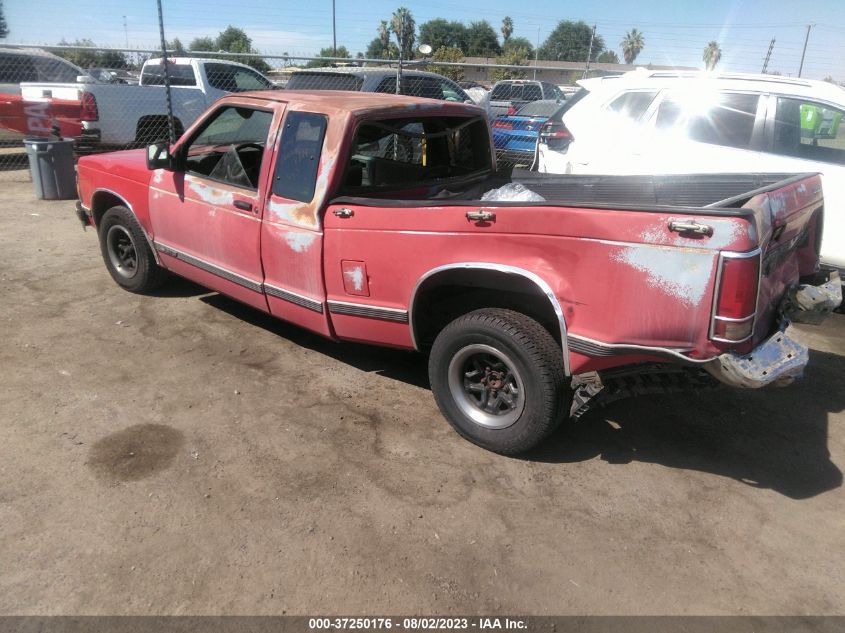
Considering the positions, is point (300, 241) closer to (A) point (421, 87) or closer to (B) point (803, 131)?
(B) point (803, 131)

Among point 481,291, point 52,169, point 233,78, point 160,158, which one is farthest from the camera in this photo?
point 233,78

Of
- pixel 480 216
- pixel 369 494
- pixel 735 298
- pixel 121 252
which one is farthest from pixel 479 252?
pixel 121 252

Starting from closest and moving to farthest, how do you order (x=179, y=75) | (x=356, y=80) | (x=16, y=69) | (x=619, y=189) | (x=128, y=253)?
(x=619, y=189) → (x=128, y=253) → (x=356, y=80) → (x=179, y=75) → (x=16, y=69)

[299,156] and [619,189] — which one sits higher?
[299,156]

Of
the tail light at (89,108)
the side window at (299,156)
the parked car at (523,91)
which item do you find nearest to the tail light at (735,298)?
the side window at (299,156)

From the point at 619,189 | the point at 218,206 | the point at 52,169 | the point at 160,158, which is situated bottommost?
the point at 52,169

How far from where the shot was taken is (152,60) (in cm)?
1262

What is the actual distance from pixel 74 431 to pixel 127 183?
233 centimetres

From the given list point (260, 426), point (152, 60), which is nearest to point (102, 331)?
point (260, 426)

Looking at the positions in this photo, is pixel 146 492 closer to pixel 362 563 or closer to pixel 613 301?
pixel 362 563

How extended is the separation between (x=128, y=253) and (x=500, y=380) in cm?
374

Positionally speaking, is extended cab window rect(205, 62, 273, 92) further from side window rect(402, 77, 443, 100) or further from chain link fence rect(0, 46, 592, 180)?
side window rect(402, 77, 443, 100)

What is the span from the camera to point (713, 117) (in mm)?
5840

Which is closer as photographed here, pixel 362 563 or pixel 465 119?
pixel 362 563
